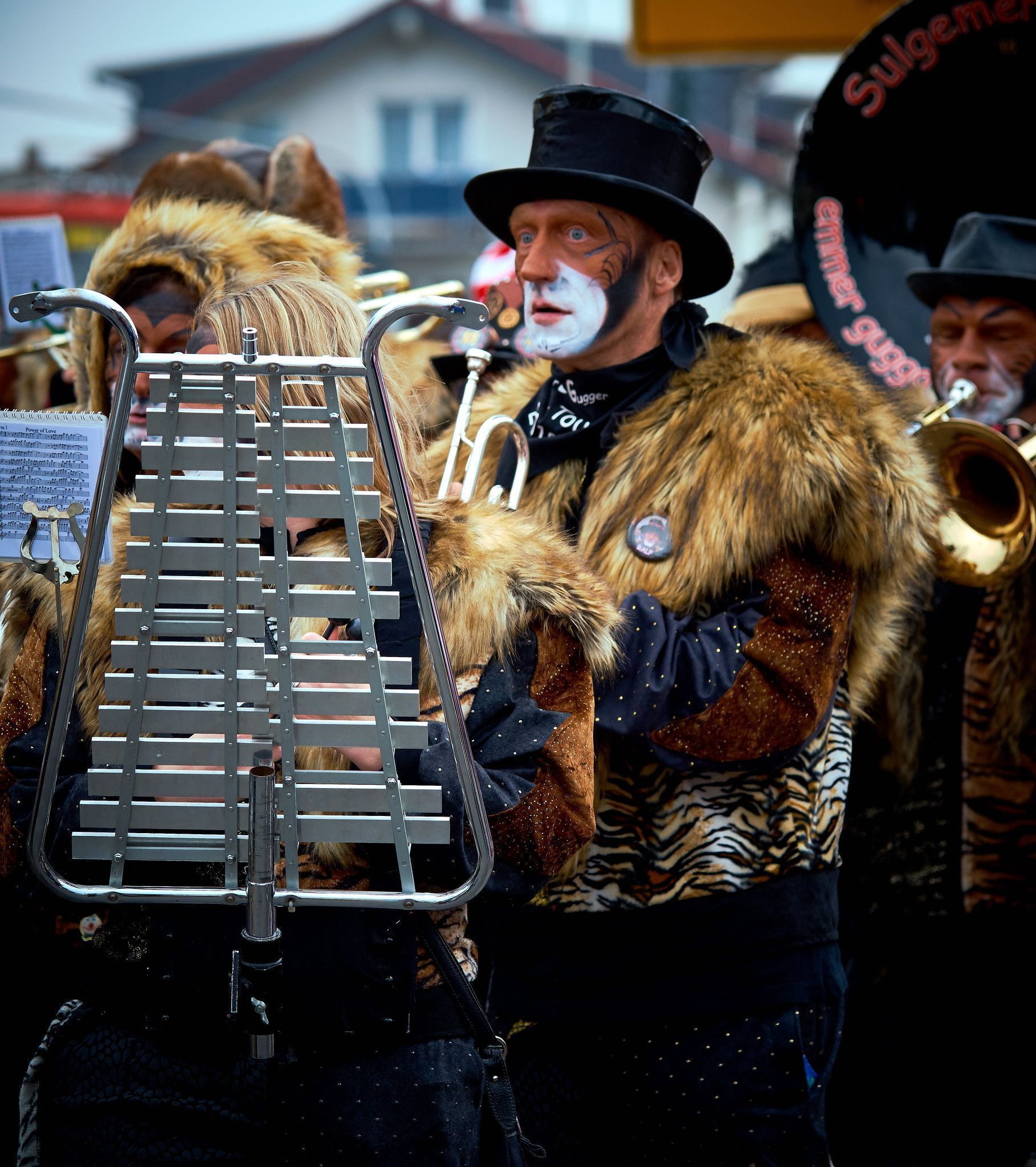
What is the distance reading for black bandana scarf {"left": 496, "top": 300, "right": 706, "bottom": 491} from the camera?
2.81 m

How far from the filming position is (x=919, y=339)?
12.6 ft

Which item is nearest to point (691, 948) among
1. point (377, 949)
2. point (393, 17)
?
point (377, 949)

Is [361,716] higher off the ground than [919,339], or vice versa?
[361,716]

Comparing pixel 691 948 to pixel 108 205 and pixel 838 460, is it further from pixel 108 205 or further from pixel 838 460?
pixel 108 205

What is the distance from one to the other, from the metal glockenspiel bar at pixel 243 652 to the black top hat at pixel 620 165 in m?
1.38

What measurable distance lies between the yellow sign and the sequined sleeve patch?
3.45 meters

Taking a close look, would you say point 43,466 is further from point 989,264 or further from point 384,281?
point 989,264

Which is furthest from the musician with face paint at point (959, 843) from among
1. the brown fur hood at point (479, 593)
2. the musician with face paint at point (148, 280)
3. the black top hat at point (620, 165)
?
the musician with face paint at point (148, 280)

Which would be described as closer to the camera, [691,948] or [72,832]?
[72,832]

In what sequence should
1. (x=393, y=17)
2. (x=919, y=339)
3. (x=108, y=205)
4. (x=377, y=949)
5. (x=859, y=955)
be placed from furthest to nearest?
1. (x=393, y=17)
2. (x=108, y=205)
3. (x=919, y=339)
4. (x=859, y=955)
5. (x=377, y=949)

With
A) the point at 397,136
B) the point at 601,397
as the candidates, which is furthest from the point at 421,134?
the point at 601,397

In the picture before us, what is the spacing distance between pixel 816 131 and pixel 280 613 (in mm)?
2915

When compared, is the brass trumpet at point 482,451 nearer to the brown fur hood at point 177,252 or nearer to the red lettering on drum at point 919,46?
the brown fur hood at point 177,252

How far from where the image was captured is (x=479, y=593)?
6.40 ft
